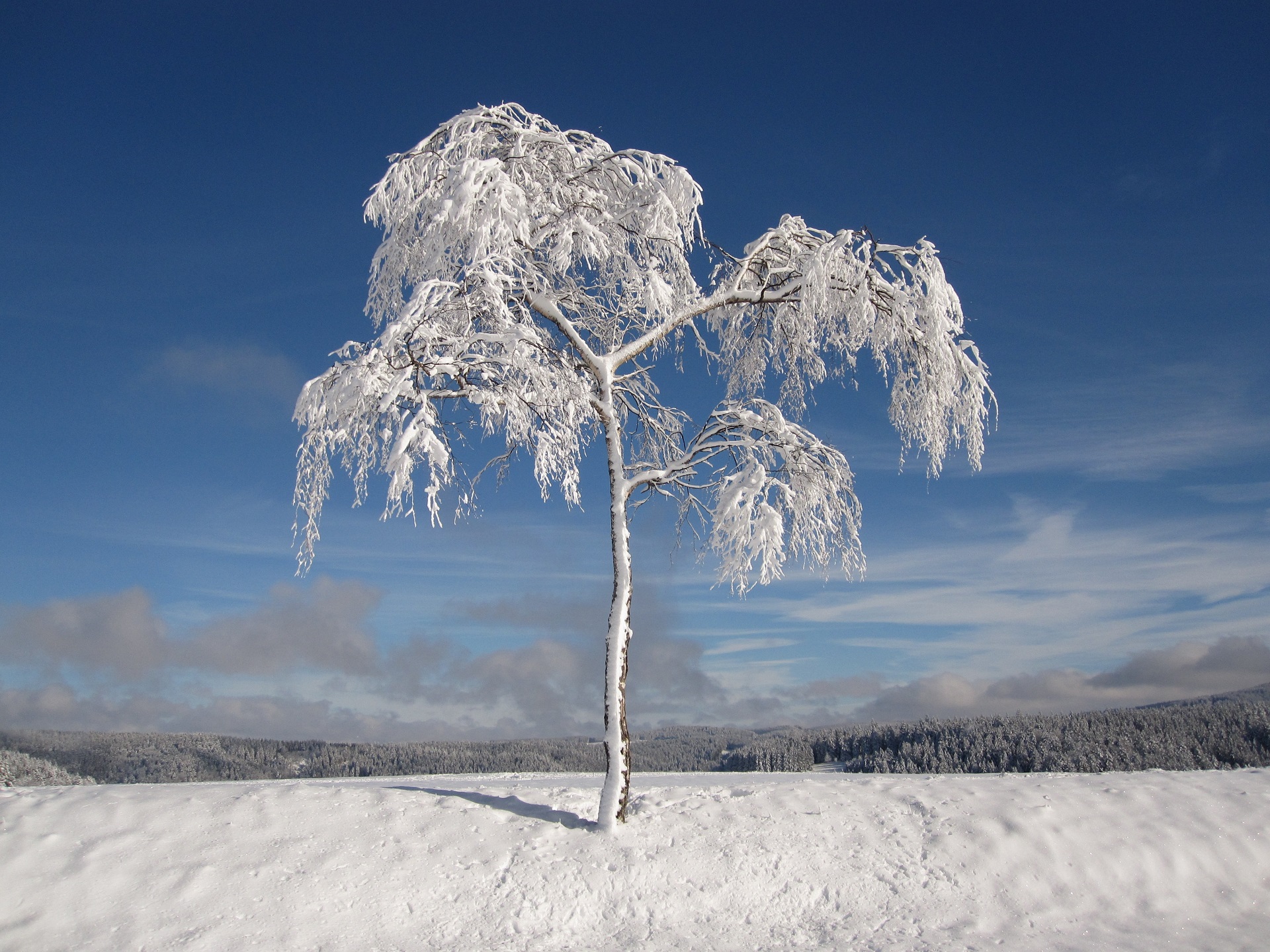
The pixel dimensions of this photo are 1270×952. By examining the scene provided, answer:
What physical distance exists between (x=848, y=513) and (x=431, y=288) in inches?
232

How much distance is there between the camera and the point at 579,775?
44.2 ft

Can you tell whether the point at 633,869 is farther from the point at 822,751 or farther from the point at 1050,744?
the point at 822,751

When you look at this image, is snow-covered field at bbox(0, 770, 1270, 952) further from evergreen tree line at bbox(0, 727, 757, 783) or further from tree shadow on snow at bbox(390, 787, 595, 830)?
evergreen tree line at bbox(0, 727, 757, 783)

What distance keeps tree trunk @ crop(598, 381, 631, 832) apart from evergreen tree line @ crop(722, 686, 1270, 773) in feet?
33.2

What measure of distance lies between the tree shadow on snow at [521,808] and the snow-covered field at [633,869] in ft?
0.20

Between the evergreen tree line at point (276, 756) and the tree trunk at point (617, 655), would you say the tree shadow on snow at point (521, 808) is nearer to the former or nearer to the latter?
the tree trunk at point (617, 655)

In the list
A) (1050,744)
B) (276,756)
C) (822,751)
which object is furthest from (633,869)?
(276,756)

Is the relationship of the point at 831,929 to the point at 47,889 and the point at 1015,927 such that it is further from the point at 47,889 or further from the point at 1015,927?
the point at 47,889

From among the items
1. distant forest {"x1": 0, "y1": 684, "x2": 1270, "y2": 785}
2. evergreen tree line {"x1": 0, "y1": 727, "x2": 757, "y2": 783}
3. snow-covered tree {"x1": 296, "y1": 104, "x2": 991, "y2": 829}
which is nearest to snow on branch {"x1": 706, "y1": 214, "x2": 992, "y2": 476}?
snow-covered tree {"x1": 296, "y1": 104, "x2": 991, "y2": 829}

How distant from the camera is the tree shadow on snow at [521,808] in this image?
331 inches

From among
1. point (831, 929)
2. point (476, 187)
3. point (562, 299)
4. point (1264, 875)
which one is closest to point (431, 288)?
point (476, 187)

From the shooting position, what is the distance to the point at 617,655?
8.70m

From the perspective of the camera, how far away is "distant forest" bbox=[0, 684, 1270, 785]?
17594 mm

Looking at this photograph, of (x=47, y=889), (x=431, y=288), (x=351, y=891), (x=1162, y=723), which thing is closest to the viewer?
(x=47, y=889)
